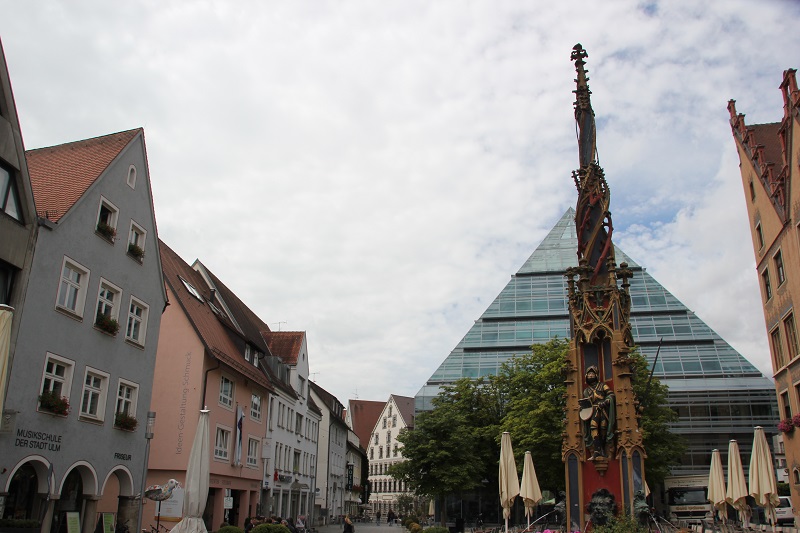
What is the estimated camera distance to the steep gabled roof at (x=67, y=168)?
18.2 m

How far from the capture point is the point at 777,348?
2836 cm

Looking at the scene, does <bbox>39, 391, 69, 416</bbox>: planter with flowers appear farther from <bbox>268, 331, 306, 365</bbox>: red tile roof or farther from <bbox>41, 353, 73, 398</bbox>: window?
<bbox>268, 331, 306, 365</bbox>: red tile roof

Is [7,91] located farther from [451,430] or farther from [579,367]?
[451,430]

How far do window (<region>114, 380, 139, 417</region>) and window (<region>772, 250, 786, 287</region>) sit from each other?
→ 2361 cm

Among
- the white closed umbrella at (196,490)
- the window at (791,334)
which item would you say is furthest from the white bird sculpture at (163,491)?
the window at (791,334)

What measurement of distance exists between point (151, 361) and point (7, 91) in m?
9.40

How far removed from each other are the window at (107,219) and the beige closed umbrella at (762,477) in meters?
17.6

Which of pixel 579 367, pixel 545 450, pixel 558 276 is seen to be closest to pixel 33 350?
pixel 579 367

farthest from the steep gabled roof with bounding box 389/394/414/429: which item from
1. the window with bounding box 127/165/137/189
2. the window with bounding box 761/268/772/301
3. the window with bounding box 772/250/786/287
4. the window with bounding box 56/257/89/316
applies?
the window with bounding box 56/257/89/316

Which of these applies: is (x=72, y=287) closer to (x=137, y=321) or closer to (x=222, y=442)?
(x=137, y=321)

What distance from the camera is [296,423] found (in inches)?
1617

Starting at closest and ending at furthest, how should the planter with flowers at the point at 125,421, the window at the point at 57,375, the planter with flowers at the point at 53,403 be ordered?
the planter with flowers at the point at 53,403, the window at the point at 57,375, the planter with flowers at the point at 125,421

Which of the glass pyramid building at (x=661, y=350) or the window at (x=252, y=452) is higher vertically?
the glass pyramid building at (x=661, y=350)

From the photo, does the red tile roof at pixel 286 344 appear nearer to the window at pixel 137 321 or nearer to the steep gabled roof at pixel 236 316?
the steep gabled roof at pixel 236 316
